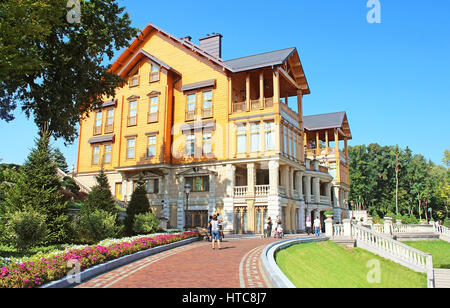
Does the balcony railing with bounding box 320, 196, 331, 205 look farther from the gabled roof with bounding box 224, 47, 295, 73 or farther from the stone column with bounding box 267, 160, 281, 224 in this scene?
the gabled roof with bounding box 224, 47, 295, 73

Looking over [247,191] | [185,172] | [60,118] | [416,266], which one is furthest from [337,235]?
[60,118]

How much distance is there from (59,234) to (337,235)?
701 inches

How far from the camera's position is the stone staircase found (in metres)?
21.0

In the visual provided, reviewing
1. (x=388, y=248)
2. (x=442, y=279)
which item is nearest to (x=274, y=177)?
(x=388, y=248)

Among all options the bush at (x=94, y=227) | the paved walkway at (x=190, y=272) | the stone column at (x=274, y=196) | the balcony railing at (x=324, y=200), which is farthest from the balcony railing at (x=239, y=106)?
the paved walkway at (x=190, y=272)

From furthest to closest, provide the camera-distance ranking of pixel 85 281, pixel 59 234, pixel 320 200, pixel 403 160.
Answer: pixel 403 160 → pixel 320 200 → pixel 59 234 → pixel 85 281

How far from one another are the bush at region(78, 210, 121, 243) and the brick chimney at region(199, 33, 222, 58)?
24.8 meters

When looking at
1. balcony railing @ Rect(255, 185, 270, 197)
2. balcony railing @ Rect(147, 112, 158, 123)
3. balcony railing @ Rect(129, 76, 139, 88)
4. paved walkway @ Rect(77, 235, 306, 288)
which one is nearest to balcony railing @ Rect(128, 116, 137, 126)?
balcony railing @ Rect(147, 112, 158, 123)

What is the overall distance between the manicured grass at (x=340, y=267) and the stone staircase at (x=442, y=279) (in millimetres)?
1838

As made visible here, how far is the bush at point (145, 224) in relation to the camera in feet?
80.4

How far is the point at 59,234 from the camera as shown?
1786 cm

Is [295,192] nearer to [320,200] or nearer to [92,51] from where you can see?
[320,200]

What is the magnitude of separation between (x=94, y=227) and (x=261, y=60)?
23416 millimetres

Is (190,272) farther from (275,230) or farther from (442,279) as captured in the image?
(442,279)
